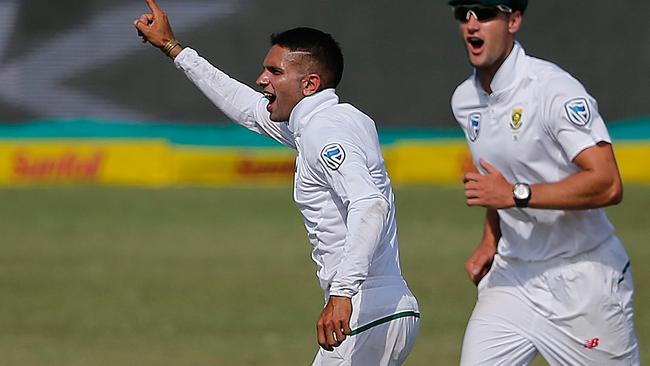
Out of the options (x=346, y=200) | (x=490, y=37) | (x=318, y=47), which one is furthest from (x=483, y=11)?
(x=346, y=200)

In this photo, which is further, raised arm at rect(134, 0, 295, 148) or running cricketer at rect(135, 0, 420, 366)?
raised arm at rect(134, 0, 295, 148)

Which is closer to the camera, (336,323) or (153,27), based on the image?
(336,323)

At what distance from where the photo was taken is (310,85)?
5.78 metres

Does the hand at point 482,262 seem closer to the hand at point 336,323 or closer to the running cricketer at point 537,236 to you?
the running cricketer at point 537,236

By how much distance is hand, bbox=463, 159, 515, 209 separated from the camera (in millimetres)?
5324

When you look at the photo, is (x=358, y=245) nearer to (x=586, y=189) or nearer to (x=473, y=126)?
(x=586, y=189)

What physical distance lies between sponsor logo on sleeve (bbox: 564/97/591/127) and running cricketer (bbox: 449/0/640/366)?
11 millimetres

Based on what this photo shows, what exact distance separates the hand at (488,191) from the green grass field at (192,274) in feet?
15.0

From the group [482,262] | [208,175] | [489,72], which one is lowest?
[482,262]

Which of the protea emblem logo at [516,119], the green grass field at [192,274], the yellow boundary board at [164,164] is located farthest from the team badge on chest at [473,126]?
the yellow boundary board at [164,164]

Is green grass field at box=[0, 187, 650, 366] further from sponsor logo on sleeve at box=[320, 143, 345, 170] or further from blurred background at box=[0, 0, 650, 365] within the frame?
sponsor logo on sleeve at box=[320, 143, 345, 170]

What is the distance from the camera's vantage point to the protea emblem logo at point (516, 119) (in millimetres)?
5719

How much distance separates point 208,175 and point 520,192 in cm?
1633

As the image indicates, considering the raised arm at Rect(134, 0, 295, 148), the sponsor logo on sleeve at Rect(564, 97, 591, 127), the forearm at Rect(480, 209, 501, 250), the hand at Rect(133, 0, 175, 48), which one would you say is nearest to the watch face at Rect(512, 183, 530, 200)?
the sponsor logo on sleeve at Rect(564, 97, 591, 127)
